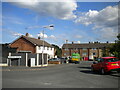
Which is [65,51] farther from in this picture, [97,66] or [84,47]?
[97,66]

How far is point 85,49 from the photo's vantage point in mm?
78938

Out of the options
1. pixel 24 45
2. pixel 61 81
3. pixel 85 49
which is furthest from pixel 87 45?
pixel 61 81

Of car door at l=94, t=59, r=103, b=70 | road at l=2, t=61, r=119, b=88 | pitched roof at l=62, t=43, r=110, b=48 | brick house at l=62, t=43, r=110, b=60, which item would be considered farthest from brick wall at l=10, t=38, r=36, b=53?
pitched roof at l=62, t=43, r=110, b=48

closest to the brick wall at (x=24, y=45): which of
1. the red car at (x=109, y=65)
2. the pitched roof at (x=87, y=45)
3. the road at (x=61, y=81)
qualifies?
the road at (x=61, y=81)

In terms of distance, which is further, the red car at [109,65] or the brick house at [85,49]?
the brick house at [85,49]

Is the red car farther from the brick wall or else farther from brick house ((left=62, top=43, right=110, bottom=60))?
brick house ((left=62, top=43, right=110, bottom=60))

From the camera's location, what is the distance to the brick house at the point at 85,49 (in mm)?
76938

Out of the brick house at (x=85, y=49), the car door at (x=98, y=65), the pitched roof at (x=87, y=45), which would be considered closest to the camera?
the car door at (x=98, y=65)

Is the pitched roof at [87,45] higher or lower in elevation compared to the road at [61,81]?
higher

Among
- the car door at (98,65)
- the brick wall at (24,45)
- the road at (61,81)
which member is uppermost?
the brick wall at (24,45)

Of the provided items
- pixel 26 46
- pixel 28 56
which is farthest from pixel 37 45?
pixel 28 56

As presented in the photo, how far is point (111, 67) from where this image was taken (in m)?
13.8

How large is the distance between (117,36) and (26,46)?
27.8m

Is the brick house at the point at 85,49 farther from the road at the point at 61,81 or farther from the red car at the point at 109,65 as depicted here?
the road at the point at 61,81
